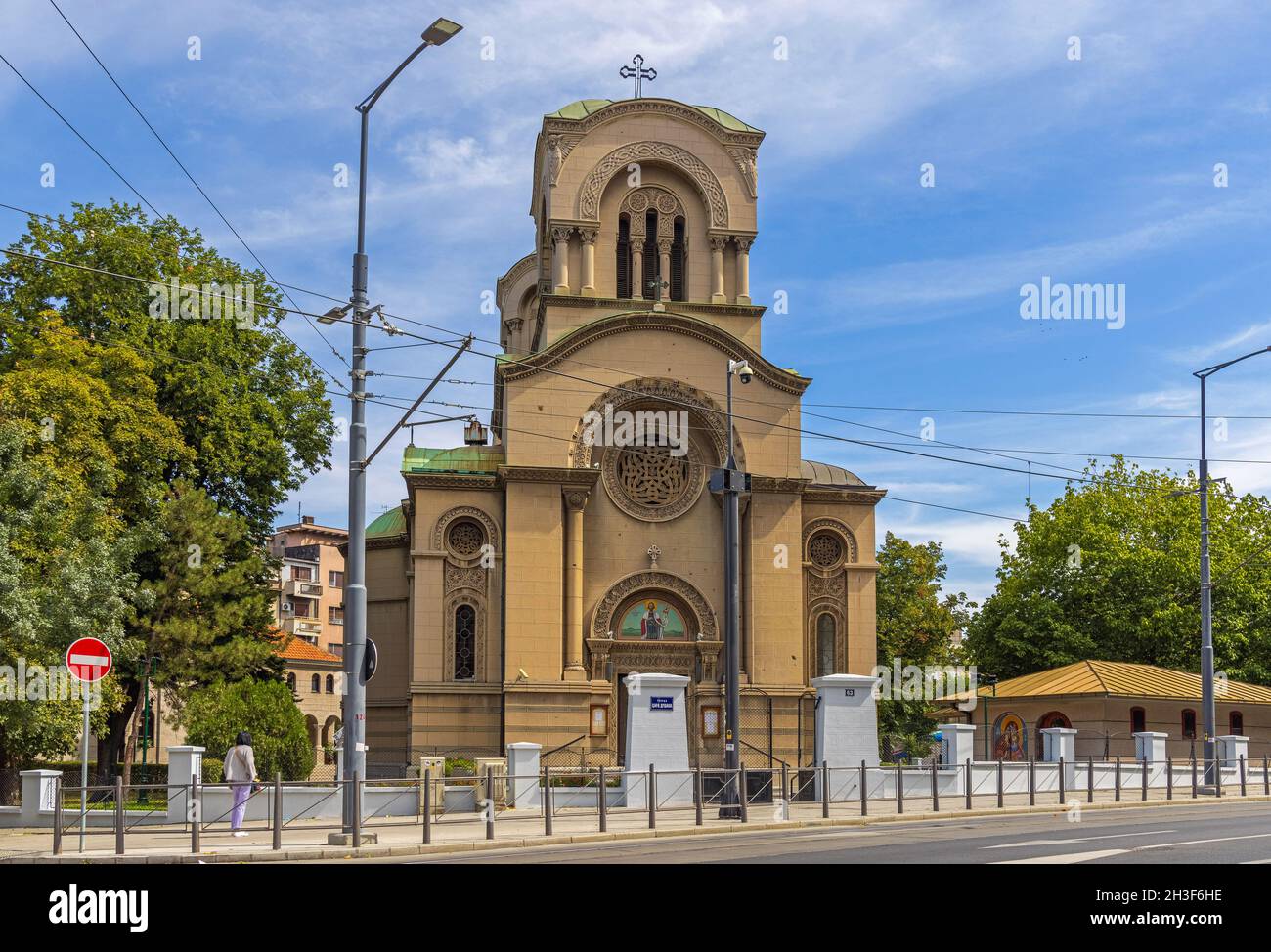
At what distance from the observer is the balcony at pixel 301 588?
95125mm

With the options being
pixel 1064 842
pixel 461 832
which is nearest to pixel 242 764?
pixel 461 832

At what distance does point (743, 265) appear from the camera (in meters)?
48.3

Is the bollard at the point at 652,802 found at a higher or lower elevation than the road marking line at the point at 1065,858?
lower

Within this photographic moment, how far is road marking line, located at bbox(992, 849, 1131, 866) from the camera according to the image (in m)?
15.0

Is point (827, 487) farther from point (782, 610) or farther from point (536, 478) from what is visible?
point (536, 478)

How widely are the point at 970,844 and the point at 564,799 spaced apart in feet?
35.7

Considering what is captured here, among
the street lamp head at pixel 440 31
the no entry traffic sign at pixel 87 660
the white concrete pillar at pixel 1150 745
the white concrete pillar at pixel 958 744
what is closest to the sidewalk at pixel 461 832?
the white concrete pillar at pixel 958 744

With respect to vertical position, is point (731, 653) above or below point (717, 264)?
below

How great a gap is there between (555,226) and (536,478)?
9271 mm

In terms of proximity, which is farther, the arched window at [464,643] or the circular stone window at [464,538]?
the circular stone window at [464,538]

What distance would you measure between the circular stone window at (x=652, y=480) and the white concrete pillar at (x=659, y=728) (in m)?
16.1

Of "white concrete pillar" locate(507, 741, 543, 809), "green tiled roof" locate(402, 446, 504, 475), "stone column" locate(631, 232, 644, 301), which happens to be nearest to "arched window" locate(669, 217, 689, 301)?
"stone column" locate(631, 232, 644, 301)

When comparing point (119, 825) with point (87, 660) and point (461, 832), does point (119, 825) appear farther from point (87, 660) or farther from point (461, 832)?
point (461, 832)

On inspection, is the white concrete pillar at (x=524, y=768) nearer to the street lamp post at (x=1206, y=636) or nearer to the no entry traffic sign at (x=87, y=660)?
the no entry traffic sign at (x=87, y=660)
